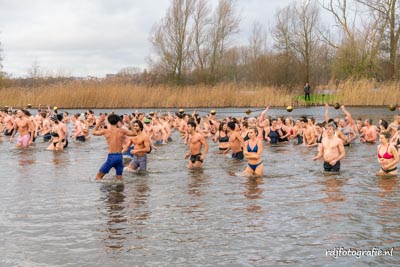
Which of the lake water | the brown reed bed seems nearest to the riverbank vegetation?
the brown reed bed

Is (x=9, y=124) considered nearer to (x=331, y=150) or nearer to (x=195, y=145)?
(x=195, y=145)

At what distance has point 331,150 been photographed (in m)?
12.7

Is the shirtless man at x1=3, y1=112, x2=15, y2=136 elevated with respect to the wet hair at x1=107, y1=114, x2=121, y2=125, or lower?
lower

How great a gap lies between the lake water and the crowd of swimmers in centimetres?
48

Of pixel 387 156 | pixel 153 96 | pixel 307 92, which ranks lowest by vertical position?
pixel 387 156

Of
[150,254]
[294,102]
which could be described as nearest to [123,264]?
[150,254]

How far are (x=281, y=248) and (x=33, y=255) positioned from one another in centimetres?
329

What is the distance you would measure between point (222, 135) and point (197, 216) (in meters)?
8.69

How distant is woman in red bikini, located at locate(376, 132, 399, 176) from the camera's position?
479 inches

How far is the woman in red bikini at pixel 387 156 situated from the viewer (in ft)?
39.9

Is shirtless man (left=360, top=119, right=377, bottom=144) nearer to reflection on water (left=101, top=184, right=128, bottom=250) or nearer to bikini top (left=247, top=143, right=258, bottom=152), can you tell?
bikini top (left=247, top=143, right=258, bottom=152)

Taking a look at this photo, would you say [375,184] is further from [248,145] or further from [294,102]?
[294,102]

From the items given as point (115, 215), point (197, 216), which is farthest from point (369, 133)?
point (115, 215)

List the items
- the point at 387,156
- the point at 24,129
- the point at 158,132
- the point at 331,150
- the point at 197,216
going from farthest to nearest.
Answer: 1. the point at 158,132
2. the point at 24,129
3. the point at 331,150
4. the point at 387,156
5. the point at 197,216
